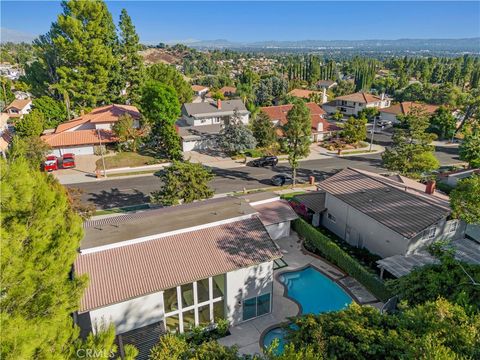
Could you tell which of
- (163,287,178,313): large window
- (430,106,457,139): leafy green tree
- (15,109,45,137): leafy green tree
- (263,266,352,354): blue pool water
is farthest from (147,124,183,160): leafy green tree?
(430,106,457,139): leafy green tree

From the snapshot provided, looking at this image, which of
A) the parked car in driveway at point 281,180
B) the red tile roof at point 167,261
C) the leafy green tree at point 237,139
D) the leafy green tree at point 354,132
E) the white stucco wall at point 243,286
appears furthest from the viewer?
the leafy green tree at point 354,132

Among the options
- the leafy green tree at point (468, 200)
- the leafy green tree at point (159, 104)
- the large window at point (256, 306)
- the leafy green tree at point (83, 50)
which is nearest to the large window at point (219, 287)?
the large window at point (256, 306)

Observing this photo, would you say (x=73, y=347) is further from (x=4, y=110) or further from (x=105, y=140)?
(x=4, y=110)

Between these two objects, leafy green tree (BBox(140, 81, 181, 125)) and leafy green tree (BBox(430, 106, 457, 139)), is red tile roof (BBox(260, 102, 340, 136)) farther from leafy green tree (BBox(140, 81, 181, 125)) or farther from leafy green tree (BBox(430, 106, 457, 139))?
leafy green tree (BBox(430, 106, 457, 139))

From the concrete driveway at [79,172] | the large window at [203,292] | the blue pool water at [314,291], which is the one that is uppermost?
the concrete driveway at [79,172]

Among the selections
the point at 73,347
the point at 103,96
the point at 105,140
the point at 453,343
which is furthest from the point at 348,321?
the point at 103,96

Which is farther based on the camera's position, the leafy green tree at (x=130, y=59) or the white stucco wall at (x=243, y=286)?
the leafy green tree at (x=130, y=59)

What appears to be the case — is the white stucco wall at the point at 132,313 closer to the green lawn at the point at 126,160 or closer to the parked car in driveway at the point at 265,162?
the green lawn at the point at 126,160
